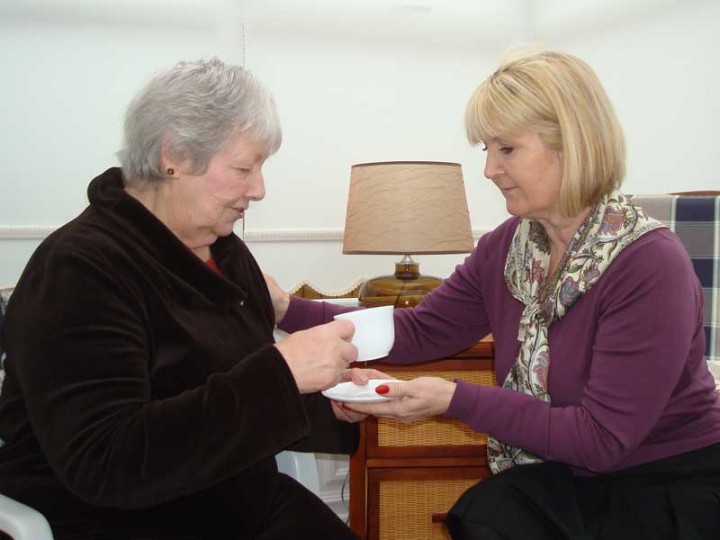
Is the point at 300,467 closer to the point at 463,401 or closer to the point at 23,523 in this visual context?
the point at 463,401

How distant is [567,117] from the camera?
1243 millimetres

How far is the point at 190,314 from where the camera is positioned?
112 centimetres

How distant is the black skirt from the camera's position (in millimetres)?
1137

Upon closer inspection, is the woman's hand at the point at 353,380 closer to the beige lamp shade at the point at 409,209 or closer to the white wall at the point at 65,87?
the beige lamp shade at the point at 409,209

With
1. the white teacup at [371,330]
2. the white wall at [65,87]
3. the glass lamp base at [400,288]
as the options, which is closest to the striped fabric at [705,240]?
the glass lamp base at [400,288]

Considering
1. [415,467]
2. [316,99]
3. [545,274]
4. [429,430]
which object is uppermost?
[316,99]

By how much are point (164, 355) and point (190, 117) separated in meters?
0.38

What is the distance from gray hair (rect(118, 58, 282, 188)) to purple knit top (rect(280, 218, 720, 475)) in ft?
2.00

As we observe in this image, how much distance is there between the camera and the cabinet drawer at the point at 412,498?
6.15ft

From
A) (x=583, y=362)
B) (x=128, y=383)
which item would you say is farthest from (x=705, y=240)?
(x=128, y=383)

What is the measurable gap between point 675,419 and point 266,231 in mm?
1486

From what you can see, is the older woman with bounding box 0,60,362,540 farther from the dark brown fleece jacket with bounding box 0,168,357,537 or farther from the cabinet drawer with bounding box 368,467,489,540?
the cabinet drawer with bounding box 368,467,489,540

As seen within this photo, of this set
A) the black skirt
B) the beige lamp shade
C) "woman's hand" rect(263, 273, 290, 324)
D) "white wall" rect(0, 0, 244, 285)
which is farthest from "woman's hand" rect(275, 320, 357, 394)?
"white wall" rect(0, 0, 244, 285)

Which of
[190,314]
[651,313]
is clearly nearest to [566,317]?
[651,313]
